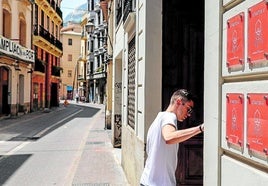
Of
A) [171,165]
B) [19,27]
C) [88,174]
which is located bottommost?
[88,174]

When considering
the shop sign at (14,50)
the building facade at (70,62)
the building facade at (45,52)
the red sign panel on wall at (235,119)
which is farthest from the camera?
the building facade at (70,62)

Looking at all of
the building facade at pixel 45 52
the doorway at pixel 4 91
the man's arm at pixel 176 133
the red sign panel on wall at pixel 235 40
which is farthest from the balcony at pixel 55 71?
the red sign panel on wall at pixel 235 40

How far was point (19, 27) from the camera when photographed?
28.9 meters

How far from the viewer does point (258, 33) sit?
2.11 m

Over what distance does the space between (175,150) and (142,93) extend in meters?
2.07

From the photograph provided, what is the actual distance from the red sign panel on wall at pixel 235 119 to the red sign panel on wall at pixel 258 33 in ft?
0.83

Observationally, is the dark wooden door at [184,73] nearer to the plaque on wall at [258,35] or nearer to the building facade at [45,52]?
the plaque on wall at [258,35]

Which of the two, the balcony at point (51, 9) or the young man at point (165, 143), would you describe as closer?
the young man at point (165, 143)

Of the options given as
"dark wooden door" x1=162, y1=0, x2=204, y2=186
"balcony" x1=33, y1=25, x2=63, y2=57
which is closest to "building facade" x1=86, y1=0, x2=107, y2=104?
"balcony" x1=33, y1=25, x2=63, y2=57

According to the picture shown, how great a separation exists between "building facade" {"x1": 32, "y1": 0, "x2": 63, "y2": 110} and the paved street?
61.8 ft

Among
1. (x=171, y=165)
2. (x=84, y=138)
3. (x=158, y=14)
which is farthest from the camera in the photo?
(x=84, y=138)

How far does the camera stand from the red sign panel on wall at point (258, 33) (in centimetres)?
204

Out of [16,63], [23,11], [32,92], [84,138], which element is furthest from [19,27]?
[84,138]

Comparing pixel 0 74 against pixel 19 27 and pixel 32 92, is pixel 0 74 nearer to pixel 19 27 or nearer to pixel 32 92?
pixel 19 27
